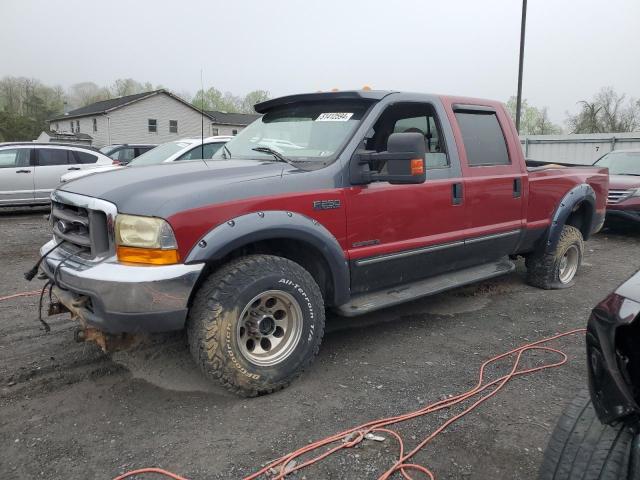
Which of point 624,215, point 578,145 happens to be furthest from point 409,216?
point 578,145

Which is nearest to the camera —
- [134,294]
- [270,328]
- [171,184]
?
[134,294]

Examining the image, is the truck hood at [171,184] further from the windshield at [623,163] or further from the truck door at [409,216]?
the windshield at [623,163]

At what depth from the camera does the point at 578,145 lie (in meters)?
19.0

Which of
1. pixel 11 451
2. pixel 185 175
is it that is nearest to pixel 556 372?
pixel 185 175

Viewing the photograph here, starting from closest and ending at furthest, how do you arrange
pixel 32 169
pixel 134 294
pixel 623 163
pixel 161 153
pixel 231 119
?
pixel 134 294 → pixel 161 153 → pixel 623 163 → pixel 32 169 → pixel 231 119

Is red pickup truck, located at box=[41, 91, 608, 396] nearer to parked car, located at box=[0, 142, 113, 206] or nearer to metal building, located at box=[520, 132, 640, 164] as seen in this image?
parked car, located at box=[0, 142, 113, 206]

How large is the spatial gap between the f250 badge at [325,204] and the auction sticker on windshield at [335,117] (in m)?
0.75

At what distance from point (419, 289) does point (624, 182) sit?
709cm

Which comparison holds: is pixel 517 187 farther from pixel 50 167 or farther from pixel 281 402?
pixel 50 167

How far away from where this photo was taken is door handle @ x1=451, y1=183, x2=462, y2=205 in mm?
4203

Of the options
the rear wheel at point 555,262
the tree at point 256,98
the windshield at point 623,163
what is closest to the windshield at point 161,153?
the tree at point 256,98

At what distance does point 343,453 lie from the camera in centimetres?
262

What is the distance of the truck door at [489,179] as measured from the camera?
4422 mm

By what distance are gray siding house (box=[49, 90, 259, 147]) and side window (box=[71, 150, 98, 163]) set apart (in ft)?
76.6
